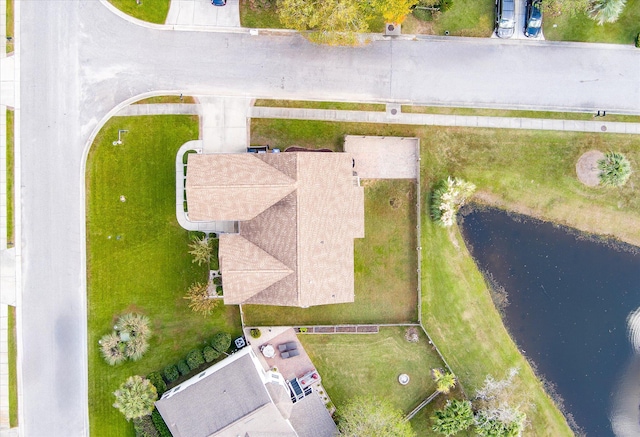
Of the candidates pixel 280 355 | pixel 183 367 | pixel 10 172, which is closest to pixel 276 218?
pixel 280 355

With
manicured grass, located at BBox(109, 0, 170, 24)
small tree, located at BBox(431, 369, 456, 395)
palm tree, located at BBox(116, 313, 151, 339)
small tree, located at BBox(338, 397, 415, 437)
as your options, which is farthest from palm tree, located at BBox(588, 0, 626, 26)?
palm tree, located at BBox(116, 313, 151, 339)

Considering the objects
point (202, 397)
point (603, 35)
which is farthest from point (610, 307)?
point (202, 397)

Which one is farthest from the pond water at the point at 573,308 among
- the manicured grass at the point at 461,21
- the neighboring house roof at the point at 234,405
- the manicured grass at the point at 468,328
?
the neighboring house roof at the point at 234,405

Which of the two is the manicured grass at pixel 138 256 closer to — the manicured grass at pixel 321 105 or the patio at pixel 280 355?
the patio at pixel 280 355

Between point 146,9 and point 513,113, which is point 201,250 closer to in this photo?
point 146,9

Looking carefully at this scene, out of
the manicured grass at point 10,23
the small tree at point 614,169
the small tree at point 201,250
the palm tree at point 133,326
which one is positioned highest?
the manicured grass at point 10,23

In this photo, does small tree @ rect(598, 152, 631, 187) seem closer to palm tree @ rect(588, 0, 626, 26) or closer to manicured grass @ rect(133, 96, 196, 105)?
palm tree @ rect(588, 0, 626, 26)

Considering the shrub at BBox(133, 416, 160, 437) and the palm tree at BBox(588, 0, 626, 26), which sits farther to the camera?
the palm tree at BBox(588, 0, 626, 26)
